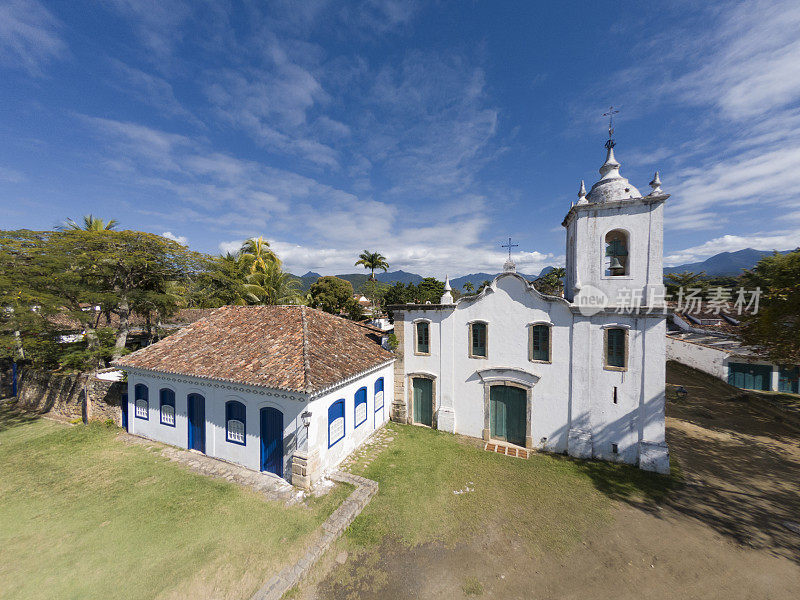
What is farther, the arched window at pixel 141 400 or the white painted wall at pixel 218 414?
the arched window at pixel 141 400

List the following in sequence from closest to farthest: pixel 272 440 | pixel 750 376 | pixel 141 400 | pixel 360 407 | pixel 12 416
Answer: pixel 272 440 → pixel 360 407 → pixel 141 400 → pixel 12 416 → pixel 750 376

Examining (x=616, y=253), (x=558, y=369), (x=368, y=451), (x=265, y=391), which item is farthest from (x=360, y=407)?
(x=616, y=253)

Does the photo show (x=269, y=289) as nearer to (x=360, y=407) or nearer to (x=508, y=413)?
(x=360, y=407)

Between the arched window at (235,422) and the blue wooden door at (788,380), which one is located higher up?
the arched window at (235,422)

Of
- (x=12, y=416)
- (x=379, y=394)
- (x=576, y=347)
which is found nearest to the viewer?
(x=576, y=347)

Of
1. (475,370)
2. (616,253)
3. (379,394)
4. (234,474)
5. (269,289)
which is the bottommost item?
(234,474)

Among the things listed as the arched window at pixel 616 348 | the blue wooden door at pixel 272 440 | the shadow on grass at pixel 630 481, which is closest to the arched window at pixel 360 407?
the blue wooden door at pixel 272 440

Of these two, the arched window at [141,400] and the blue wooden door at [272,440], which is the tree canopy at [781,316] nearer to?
the blue wooden door at [272,440]

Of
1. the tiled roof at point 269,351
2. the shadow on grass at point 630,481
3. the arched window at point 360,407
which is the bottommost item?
the shadow on grass at point 630,481

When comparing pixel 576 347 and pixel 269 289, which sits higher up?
pixel 269 289
